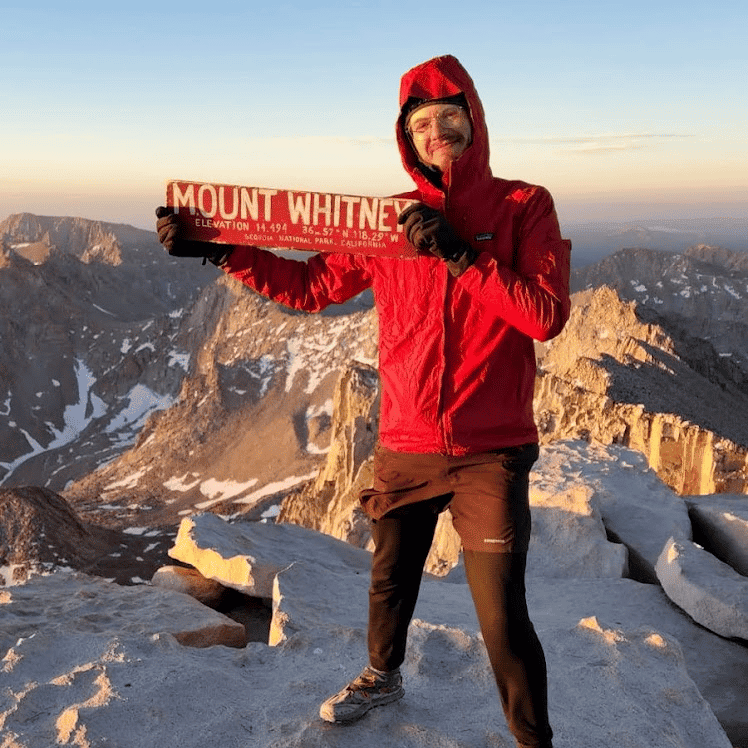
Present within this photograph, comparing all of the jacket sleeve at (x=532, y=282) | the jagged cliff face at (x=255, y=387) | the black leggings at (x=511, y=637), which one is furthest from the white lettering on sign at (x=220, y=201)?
the jagged cliff face at (x=255, y=387)

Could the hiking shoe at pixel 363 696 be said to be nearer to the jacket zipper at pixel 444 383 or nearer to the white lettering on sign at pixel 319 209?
the jacket zipper at pixel 444 383

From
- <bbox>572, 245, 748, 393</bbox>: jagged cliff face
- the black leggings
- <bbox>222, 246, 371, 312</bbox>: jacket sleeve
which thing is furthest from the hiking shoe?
<bbox>572, 245, 748, 393</bbox>: jagged cliff face

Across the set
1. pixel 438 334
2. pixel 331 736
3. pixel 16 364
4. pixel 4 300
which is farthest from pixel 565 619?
pixel 4 300

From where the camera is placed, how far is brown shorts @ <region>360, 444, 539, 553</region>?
127 inches

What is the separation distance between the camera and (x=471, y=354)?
3.26 meters

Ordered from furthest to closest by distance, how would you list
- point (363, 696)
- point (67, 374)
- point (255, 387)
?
point (67, 374)
point (255, 387)
point (363, 696)

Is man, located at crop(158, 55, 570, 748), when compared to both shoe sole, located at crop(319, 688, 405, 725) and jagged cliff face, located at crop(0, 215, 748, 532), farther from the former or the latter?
jagged cliff face, located at crop(0, 215, 748, 532)

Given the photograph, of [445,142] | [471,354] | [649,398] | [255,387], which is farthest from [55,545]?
[255,387]

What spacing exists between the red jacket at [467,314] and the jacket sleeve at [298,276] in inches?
→ 16.2

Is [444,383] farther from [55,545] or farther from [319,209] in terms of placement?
[55,545]

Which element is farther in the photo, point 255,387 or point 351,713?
point 255,387

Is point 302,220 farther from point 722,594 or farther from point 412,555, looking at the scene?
point 722,594

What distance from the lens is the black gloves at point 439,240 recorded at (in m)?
2.99

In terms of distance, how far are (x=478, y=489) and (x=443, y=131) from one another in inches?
67.5
